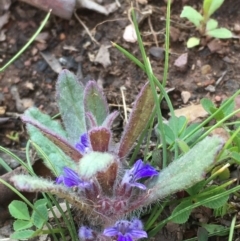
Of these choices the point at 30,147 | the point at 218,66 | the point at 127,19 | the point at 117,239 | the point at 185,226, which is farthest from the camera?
the point at 127,19

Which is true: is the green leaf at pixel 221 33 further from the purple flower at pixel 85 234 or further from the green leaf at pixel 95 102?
the purple flower at pixel 85 234

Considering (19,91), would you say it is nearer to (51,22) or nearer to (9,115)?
(9,115)

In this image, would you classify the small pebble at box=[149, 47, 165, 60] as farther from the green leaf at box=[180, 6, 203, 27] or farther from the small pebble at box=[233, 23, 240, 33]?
the small pebble at box=[233, 23, 240, 33]

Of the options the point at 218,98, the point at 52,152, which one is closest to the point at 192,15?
the point at 218,98

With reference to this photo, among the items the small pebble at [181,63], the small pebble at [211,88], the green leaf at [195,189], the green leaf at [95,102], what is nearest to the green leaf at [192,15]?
the small pebble at [181,63]

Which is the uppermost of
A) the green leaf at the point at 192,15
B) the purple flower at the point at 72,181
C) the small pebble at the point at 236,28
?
the green leaf at the point at 192,15

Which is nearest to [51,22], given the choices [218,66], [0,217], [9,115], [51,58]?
[51,58]
